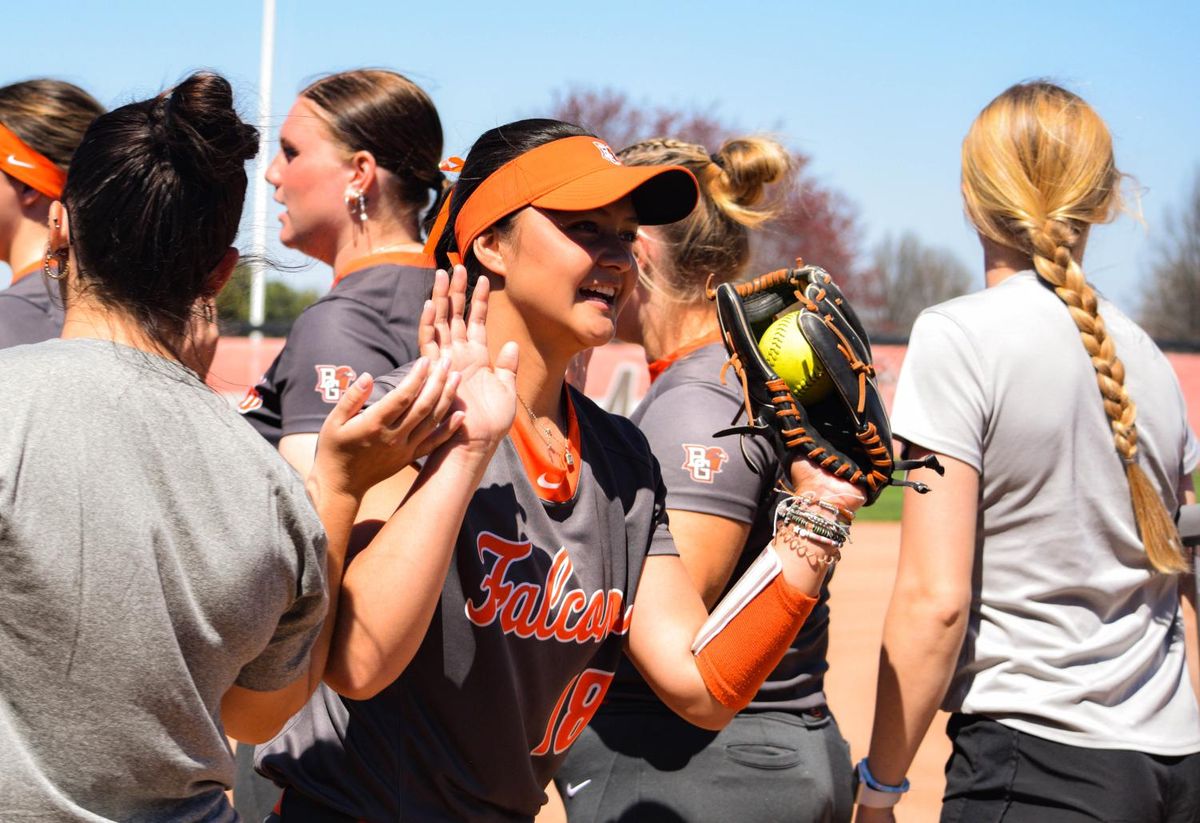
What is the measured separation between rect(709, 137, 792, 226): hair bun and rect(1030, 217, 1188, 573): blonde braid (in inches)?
34.0

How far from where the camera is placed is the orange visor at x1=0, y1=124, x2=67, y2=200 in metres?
3.54

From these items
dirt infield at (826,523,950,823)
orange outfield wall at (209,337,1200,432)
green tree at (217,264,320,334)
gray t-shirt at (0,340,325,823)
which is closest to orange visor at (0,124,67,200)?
green tree at (217,264,320,334)

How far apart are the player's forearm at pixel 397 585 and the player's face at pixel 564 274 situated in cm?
49

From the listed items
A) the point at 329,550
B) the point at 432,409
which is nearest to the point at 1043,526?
the point at 432,409

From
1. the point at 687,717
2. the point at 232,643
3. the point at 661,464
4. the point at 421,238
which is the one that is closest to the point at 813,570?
the point at 687,717

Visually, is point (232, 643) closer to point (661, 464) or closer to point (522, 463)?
point (522, 463)

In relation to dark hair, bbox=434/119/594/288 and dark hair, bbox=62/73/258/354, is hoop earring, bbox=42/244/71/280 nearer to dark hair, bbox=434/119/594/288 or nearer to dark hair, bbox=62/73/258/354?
dark hair, bbox=62/73/258/354

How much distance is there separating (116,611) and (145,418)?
10.0 inches

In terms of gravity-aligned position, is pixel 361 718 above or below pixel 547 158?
below

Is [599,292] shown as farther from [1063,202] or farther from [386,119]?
[386,119]

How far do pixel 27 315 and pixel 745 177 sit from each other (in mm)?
2003

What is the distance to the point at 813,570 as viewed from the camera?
241cm

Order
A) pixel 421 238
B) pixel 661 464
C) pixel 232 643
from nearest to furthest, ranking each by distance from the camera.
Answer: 1. pixel 232 643
2. pixel 661 464
3. pixel 421 238

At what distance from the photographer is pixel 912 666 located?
2725mm
